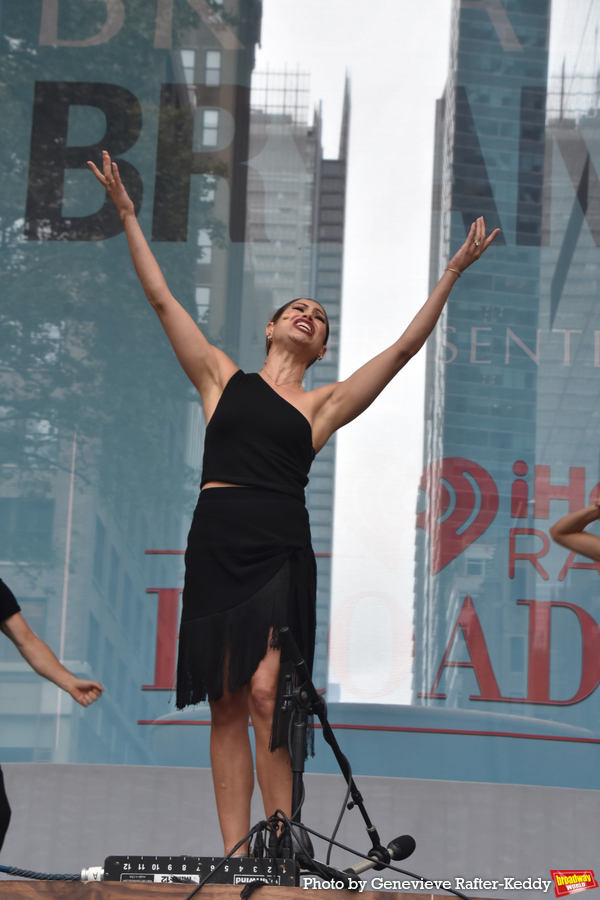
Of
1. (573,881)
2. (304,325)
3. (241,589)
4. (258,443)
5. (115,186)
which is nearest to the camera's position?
(573,881)

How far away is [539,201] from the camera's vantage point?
14.4 ft

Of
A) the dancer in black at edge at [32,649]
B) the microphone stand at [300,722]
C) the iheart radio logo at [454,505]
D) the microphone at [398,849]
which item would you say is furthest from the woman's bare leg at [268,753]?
the iheart radio logo at [454,505]

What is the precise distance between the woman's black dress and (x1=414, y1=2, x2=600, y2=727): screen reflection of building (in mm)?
1699

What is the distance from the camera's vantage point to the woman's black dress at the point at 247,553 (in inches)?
89.6

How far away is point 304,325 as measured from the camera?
2.69 metres

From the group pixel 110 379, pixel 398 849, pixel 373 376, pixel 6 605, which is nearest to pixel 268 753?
pixel 398 849

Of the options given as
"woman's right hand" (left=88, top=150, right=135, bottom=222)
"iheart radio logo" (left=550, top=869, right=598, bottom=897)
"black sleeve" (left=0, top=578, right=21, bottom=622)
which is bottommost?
"iheart radio logo" (left=550, top=869, right=598, bottom=897)

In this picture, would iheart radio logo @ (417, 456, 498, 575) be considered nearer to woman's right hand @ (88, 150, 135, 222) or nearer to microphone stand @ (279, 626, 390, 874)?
woman's right hand @ (88, 150, 135, 222)

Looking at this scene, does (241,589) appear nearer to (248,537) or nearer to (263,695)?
(248,537)

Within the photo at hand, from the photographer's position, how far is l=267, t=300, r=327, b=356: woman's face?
268 cm

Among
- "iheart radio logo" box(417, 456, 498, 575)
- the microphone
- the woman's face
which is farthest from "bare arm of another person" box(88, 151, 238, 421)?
→ "iheart radio logo" box(417, 456, 498, 575)

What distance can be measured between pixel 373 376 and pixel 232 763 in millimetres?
1025

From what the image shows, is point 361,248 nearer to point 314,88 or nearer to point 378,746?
point 314,88

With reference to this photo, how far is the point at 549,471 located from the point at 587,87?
1.74 metres
